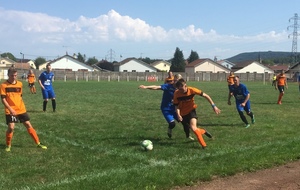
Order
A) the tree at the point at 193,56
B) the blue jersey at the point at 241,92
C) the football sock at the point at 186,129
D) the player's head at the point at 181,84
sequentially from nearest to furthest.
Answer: the player's head at the point at 181,84 → the football sock at the point at 186,129 → the blue jersey at the point at 241,92 → the tree at the point at 193,56

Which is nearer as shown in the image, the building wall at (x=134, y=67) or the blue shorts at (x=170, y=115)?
the blue shorts at (x=170, y=115)

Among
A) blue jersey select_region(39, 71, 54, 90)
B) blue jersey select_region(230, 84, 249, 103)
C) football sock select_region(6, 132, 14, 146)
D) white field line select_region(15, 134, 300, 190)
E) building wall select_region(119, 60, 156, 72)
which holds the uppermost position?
building wall select_region(119, 60, 156, 72)

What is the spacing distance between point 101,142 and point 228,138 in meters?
3.31

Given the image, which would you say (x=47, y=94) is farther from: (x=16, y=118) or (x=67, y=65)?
(x=67, y=65)

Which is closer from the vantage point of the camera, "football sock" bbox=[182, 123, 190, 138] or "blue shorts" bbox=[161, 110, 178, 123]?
"football sock" bbox=[182, 123, 190, 138]

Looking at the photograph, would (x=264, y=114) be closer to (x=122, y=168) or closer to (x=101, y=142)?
(x=101, y=142)

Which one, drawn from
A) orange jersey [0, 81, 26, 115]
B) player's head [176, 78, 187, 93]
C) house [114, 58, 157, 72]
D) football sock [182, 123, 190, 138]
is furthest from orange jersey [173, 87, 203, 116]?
house [114, 58, 157, 72]

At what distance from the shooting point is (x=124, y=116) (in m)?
14.5

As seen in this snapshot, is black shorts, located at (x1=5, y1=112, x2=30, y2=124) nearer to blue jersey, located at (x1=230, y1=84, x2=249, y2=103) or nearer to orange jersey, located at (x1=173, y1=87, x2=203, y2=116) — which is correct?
orange jersey, located at (x1=173, y1=87, x2=203, y2=116)

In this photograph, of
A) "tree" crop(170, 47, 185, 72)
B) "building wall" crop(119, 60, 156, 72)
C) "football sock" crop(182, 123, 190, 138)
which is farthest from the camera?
"tree" crop(170, 47, 185, 72)

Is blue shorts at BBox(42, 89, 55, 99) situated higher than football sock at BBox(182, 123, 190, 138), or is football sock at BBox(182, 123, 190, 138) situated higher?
blue shorts at BBox(42, 89, 55, 99)

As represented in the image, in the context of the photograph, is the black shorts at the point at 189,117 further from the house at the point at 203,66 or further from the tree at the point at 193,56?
the tree at the point at 193,56

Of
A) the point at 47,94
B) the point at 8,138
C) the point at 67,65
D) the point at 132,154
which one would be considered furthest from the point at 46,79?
the point at 67,65

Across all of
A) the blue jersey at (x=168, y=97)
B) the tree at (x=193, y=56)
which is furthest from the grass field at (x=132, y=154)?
the tree at (x=193, y=56)
